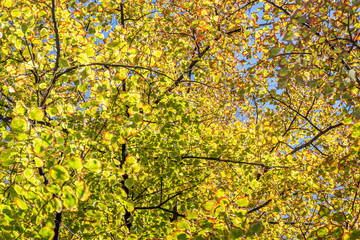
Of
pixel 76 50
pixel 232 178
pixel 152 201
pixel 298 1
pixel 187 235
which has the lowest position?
pixel 187 235

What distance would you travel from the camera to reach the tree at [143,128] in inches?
92.1

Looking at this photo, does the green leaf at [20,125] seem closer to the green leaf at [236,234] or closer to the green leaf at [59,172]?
the green leaf at [59,172]

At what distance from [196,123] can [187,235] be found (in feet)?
9.91

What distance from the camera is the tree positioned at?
2340 millimetres

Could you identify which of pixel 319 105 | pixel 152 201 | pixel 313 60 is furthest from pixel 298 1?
pixel 319 105

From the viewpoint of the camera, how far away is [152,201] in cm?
540

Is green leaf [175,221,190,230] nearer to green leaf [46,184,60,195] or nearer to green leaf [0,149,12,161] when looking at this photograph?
green leaf [46,184,60,195]

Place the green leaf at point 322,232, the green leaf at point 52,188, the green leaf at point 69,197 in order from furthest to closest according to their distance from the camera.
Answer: the green leaf at point 322,232 < the green leaf at point 52,188 < the green leaf at point 69,197

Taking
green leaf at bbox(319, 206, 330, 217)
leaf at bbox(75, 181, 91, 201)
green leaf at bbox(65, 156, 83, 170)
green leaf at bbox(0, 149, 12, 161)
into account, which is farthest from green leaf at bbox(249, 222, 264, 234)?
green leaf at bbox(0, 149, 12, 161)

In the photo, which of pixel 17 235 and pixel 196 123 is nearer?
pixel 17 235

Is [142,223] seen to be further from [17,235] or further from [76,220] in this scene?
[17,235]

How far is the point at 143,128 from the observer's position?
488 cm

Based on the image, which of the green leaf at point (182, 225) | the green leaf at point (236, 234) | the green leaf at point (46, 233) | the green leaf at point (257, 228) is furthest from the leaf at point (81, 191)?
the green leaf at point (257, 228)

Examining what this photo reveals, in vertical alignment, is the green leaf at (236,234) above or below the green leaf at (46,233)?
below
